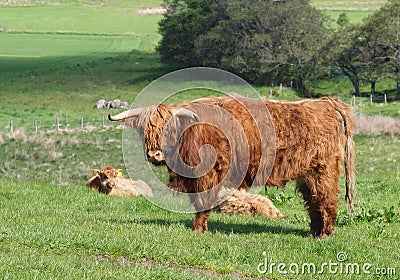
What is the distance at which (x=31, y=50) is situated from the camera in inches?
3450

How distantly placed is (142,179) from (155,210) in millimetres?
4245

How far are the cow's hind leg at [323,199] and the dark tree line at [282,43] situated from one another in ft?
164

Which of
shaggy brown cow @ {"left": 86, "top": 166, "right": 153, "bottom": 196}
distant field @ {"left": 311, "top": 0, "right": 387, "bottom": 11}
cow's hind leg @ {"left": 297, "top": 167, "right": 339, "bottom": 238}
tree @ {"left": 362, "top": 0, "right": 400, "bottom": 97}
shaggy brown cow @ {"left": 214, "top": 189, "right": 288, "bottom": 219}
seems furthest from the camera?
distant field @ {"left": 311, "top": 0, "right": 387, "bottom": 11}

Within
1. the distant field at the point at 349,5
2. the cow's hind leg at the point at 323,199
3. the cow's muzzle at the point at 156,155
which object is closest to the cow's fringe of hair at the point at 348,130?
the cow's hind leg at the point at 323,199

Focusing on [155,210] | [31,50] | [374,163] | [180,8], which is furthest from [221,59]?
[155,210]

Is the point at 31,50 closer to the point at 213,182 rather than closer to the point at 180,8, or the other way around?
the point at 180,8

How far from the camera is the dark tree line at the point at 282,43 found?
6128 cm

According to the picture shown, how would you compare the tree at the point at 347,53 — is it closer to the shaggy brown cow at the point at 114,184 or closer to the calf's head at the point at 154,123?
the shaggy brown cow at the point at 114,184

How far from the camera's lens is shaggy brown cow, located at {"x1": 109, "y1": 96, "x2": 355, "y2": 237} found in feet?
36.3

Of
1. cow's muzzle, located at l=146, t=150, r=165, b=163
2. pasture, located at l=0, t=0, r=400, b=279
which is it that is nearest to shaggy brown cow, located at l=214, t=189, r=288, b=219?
pasture, located at l=0, t=0, r=400, b=279

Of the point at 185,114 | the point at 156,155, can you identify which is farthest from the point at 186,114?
the point at 156,155

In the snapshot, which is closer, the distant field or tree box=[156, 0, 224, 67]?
tree box=[156, 0, 224, 67]

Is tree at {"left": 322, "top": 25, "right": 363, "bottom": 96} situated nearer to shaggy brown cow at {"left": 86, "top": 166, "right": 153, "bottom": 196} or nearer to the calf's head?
shaggy brown cow at {"left": 86, "top": 166, "right": 153, "bottom": 196}

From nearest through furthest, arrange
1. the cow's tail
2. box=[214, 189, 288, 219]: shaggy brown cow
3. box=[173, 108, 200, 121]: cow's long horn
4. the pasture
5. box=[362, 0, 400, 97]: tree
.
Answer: the pasture < box=[173, 108, 200, 121]: cow's long horn < the cow's tail < box=[214, 189, 288, 219]: shaggy brown cow < box=[362, 0, 400, 97]: tree
